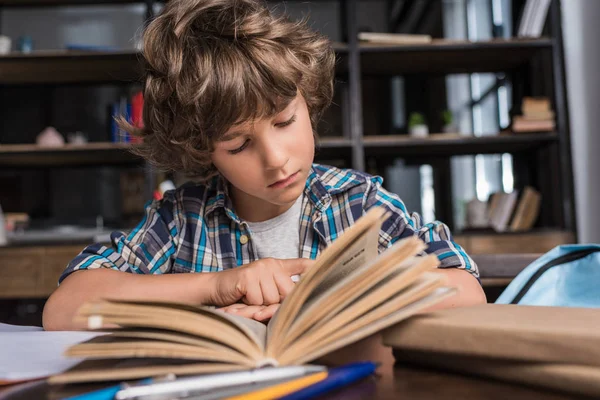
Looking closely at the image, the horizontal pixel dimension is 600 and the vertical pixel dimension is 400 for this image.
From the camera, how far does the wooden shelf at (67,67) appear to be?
282 cm

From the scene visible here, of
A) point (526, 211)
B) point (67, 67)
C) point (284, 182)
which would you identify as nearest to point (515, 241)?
point (526, 211)

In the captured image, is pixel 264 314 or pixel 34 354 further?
pixel 264 314

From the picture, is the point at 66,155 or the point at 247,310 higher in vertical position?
the point at 66,155

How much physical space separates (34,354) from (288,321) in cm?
24

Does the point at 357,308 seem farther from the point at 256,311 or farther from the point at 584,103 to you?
the point at 584,103

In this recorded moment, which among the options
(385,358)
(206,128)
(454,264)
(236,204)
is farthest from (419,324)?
(236,204)

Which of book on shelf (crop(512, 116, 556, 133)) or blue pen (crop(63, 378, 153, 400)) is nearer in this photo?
blue pen (crop(63, 378, 153, 400))

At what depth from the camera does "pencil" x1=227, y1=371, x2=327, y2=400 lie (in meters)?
0.33

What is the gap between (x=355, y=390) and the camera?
0.37 meters

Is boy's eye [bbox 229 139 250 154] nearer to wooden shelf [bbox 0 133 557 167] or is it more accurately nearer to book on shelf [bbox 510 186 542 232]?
wooden shelf [bbox 0 133 557 167]

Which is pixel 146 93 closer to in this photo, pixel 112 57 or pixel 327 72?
pixel 327 72

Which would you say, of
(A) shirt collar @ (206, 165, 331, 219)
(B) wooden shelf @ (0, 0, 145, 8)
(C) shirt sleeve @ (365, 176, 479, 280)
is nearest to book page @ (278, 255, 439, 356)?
(C) shirt sleeve @ (365, 176, 479, 280)

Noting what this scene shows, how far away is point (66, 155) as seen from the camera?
3.05 m

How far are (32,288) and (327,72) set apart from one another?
219 centimetres
